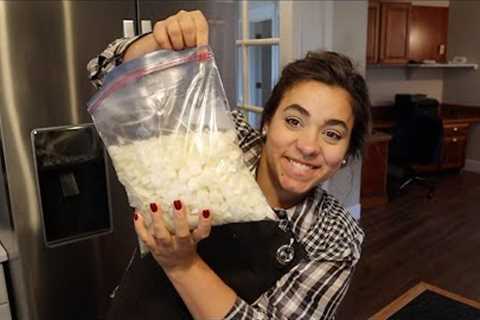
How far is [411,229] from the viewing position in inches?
134

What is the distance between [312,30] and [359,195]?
1.52 metres

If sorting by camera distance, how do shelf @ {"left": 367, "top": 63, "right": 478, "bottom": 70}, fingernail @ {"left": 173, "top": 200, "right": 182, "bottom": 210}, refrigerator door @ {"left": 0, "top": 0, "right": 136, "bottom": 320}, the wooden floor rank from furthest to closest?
shelf @ {"left": 367, "top": 63, "right": 478, "bottom": 70}
the wooden floor
refrigerator door @ {"left": 0, "top": 0, "right": 136, "bottom": 320}
fingernail @ {"left": 173, "top": 200, "right": 182, "bottom": 210}

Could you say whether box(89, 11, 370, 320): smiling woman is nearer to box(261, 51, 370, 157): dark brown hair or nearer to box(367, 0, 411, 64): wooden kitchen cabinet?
box(261, 51, 370, 157): dark brown hair

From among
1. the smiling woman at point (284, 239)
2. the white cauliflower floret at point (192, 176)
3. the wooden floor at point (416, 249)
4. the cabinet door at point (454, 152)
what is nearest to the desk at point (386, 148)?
the cabinet door at point (454, 152)

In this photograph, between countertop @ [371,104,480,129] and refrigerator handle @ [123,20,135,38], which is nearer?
refrigerator handle @ [123,20,135,38]

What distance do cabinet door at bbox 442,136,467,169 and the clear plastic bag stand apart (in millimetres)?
4733

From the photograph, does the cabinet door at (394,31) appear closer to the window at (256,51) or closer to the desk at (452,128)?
the desk at (452,128)

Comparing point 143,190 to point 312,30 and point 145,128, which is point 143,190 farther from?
point 312,30

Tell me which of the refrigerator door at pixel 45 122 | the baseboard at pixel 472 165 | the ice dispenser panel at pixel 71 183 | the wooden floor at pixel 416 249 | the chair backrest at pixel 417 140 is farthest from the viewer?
the baseboard at pixel 472 165

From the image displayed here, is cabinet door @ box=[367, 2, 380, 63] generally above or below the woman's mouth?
above

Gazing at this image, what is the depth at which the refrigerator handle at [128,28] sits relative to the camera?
1.35 meters

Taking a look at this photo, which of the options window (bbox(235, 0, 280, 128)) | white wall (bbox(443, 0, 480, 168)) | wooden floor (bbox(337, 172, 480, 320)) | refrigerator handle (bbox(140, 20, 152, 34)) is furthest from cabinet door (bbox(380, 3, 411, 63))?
refrigerator handle (bbox(140, 20, 152, 34))

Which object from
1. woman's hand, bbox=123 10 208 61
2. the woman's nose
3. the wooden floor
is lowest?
the wooden floor

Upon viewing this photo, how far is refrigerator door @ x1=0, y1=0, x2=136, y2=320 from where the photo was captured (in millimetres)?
1144
